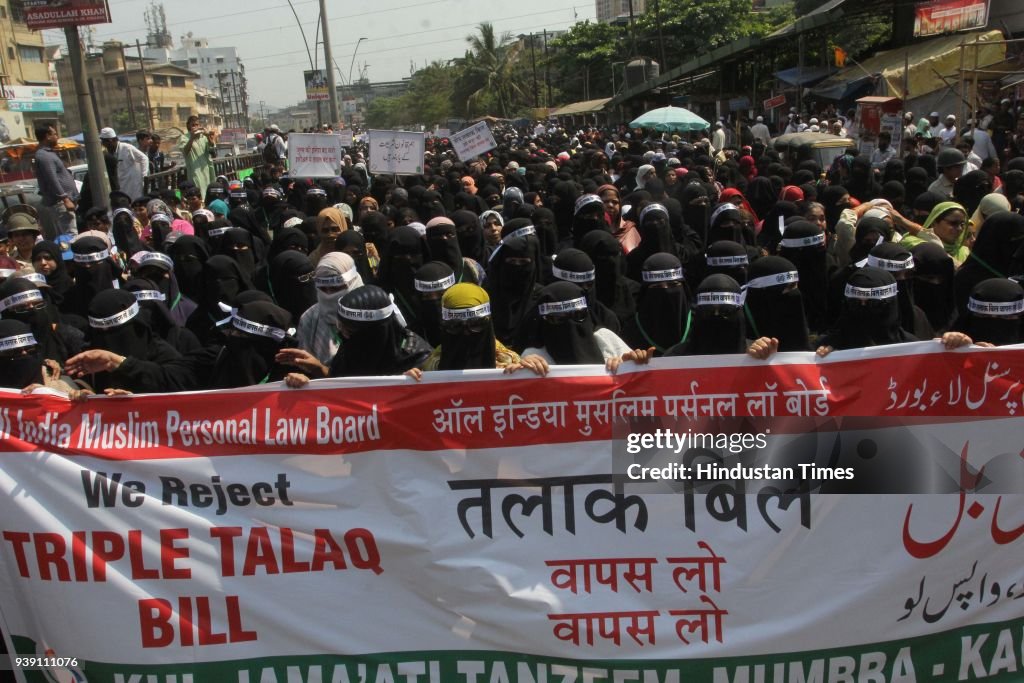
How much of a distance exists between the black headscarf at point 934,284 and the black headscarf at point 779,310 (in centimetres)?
107

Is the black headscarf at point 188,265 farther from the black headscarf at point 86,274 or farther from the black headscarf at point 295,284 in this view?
the black headscarf at point 295,284

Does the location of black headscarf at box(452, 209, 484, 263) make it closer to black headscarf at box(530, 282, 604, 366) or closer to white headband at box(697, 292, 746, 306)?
black headscarf at box(530, 282, 604, 366)

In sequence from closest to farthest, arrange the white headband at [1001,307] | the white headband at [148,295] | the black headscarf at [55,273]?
the white headband at [1001,307]
the white headband at [148,295]
the black headscarf at [55,273]

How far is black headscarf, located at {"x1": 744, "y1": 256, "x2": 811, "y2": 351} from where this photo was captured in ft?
13.9

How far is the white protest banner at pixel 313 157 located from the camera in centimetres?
1200

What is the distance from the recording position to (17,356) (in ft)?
13.0

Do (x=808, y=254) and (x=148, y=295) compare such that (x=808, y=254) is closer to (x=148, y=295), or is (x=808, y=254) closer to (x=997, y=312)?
(x=997, y=312)

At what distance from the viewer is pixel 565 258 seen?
16.8 ft

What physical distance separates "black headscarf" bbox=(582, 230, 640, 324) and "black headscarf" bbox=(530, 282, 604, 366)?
1611mm

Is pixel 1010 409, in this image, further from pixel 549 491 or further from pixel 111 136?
pixel 111 136

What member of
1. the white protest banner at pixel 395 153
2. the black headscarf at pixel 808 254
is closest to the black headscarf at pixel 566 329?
the black headscarf at pixel 808 254

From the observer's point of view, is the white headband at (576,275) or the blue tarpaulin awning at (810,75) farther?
the blue tarpaulin awning at (810,75)

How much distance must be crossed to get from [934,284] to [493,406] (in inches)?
110

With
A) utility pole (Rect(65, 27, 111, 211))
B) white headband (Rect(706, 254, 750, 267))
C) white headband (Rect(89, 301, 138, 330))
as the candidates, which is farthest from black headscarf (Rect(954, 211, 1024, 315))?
utility pole (Rect(65, 27, 111, 211))
